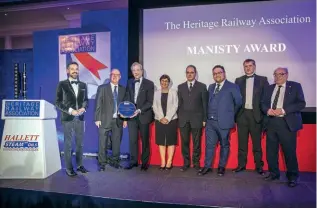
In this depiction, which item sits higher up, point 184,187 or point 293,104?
point 293,104

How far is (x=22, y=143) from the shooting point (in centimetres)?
397

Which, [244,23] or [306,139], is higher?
[244,23]

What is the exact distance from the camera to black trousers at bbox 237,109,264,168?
4.27 m

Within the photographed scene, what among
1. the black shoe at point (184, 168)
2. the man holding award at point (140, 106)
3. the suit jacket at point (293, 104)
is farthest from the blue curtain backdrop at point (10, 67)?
the suit jacket at point (293, 104)

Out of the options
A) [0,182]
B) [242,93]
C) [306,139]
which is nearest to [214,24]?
[242,93]

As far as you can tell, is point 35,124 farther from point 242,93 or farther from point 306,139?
point 306,139

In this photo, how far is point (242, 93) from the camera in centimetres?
433

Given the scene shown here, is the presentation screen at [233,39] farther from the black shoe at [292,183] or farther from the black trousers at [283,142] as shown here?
the black shoe at [292,183]

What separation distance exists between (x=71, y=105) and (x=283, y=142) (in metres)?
3.38

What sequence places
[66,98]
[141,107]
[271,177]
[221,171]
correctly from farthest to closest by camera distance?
[141,107]
[221,171]
[66,98]
[271,177]

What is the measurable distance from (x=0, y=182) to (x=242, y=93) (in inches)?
→ 166

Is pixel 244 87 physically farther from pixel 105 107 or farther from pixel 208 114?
pixel 105 107

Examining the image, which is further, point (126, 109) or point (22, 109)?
point (126, 109)

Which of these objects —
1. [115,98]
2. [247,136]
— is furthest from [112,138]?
[247,136]
